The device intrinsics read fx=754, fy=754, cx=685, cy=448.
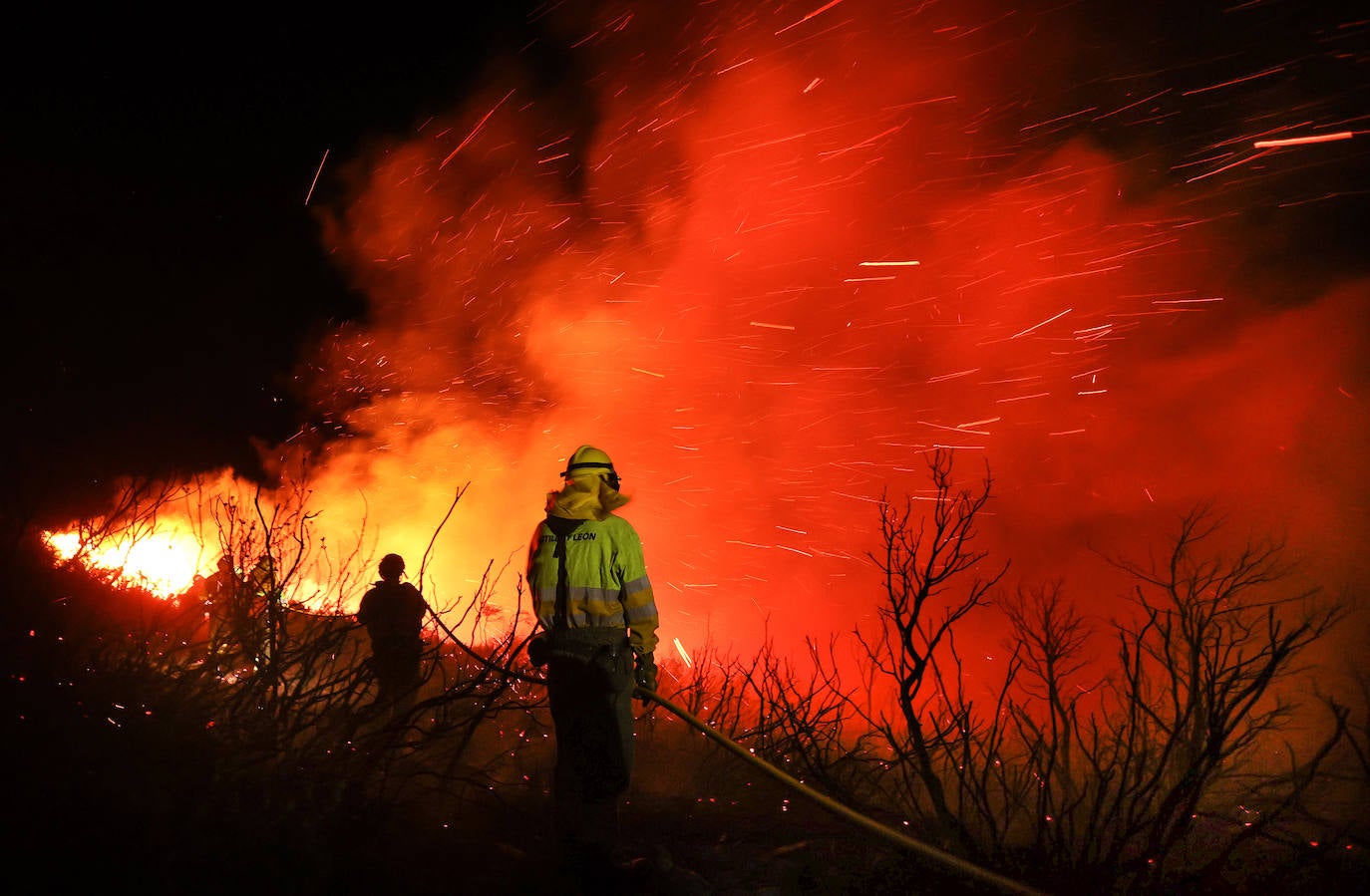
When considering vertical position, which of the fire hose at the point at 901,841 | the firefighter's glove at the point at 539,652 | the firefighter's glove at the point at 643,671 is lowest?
the fire hose at the point at 901,841

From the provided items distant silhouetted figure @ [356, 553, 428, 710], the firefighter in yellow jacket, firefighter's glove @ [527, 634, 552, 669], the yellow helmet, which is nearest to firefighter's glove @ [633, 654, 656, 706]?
the firefighter in yellow jacket

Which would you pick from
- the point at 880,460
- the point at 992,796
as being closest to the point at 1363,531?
the point at 880,460

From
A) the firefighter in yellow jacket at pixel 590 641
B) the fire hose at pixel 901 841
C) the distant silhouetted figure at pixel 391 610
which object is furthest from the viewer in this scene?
the distant silhouetted figure at pixel 391 610

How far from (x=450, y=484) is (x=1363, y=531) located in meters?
22.0

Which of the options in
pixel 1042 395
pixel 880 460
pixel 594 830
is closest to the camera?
pixel 594 830

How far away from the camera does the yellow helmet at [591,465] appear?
3.97 meters

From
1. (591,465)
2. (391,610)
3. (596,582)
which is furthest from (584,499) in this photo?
(391,610)

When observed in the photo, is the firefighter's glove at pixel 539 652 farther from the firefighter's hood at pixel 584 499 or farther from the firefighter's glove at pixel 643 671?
the firefighter's hood at pixel 584 499

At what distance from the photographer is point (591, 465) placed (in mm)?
3973

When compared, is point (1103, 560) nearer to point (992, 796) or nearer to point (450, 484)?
point (992, 796)

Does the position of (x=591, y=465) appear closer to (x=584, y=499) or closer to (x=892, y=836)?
(x=584, y=499)

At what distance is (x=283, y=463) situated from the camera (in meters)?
15.7

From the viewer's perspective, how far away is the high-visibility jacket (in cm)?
374

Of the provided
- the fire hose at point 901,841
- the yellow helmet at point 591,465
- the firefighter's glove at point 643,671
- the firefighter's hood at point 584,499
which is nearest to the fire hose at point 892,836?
the fire hose at point 901,841
